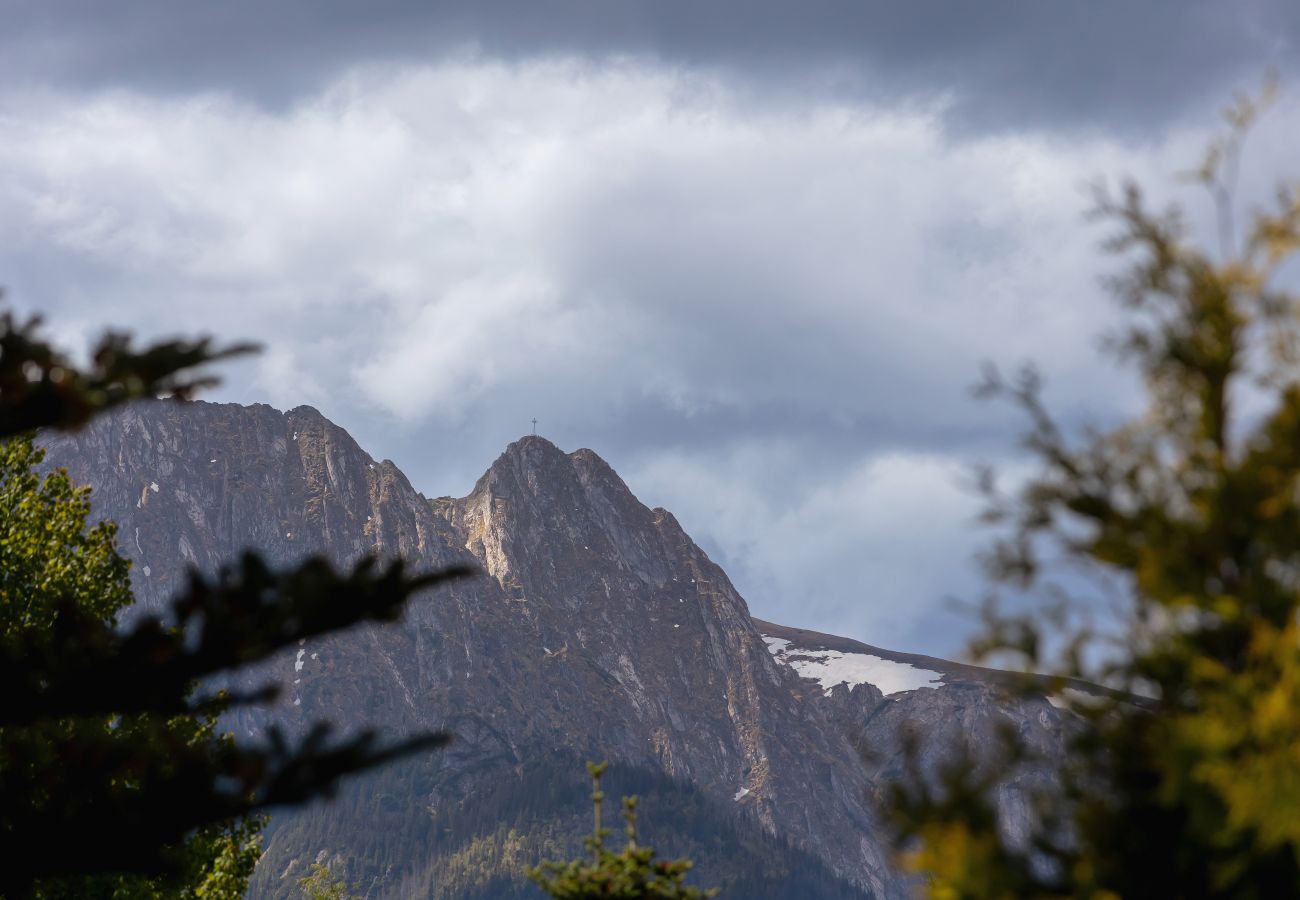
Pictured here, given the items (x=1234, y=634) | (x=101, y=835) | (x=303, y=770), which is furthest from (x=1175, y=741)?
(x=101, y=835)

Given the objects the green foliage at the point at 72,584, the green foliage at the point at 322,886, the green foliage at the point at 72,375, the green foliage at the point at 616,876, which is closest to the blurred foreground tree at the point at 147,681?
the green foliage at the point at 72,375

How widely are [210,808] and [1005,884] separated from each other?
6.93 m

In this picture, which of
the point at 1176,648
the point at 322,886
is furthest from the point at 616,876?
the point at 322,886

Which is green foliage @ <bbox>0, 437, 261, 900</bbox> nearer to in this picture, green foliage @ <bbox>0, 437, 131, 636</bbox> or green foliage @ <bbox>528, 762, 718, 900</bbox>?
green foliage @ <bbox>0, 437, 131, 636</bbox>

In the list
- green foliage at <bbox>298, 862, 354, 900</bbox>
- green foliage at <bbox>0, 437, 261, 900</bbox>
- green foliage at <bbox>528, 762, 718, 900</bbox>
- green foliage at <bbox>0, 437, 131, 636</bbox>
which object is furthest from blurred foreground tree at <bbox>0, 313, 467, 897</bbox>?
green foliage at <bbox>298, 862, 354, 900</bbox>

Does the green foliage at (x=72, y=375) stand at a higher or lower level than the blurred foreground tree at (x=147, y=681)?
higher

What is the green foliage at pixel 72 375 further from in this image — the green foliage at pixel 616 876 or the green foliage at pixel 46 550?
the green foliage at pixel 46 550

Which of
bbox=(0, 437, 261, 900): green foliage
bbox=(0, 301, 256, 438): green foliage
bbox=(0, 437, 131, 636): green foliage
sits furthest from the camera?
bbox=(0, 437, 131, 636): green foliage

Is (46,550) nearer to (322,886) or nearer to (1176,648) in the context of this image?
(1176,648)

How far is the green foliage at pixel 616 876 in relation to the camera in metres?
22.7

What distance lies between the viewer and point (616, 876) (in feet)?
75.6

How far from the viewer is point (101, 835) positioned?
36.6 ft

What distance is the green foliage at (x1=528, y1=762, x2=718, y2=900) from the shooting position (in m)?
22.7

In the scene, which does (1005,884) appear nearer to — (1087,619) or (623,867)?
(1087,619)
